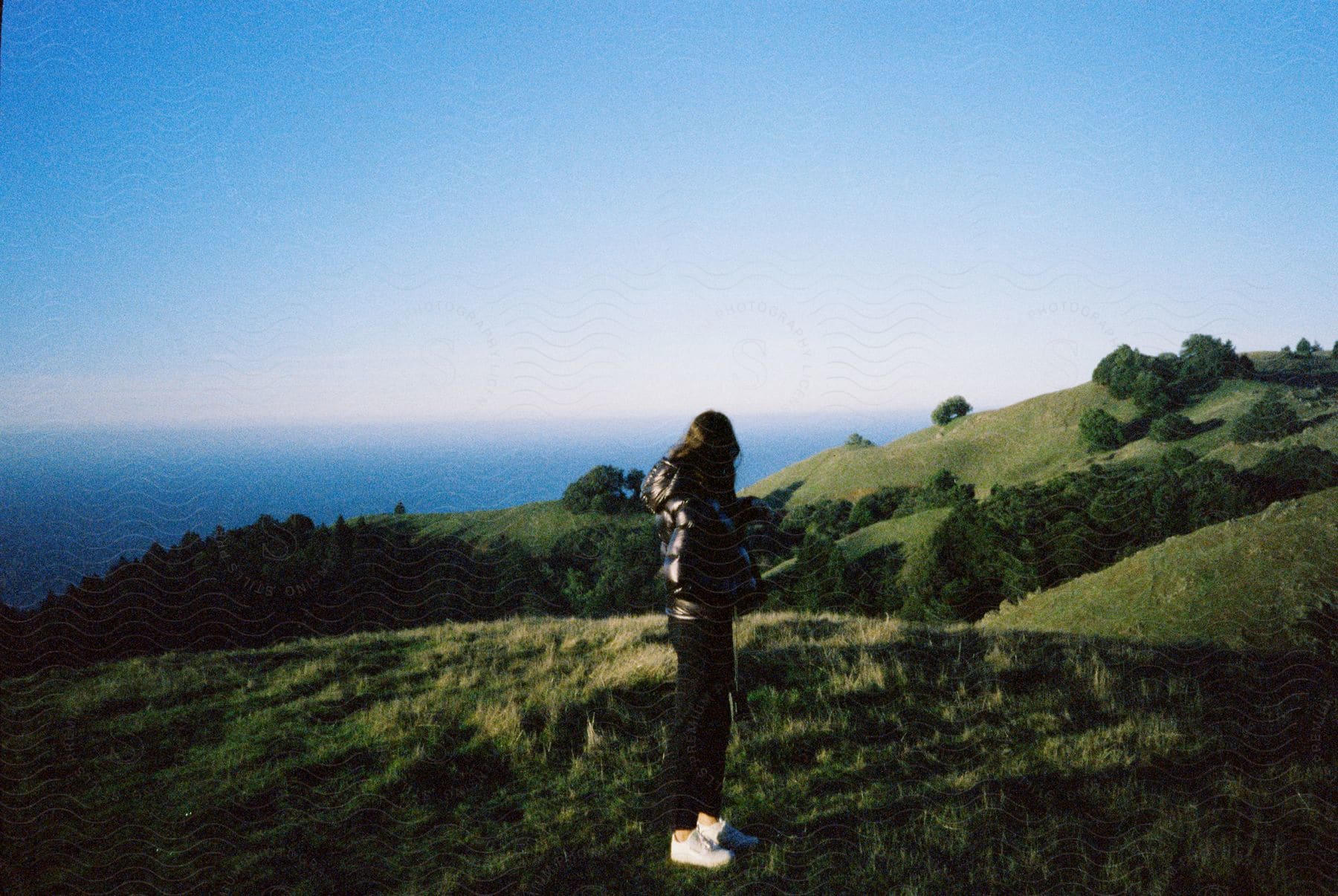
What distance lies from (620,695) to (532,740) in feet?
4.32

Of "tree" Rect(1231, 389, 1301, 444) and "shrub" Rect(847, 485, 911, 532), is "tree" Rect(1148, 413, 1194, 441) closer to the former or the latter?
"tree" Rect(1231, 389, 1301, 444)

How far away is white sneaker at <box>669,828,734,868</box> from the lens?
4.16m

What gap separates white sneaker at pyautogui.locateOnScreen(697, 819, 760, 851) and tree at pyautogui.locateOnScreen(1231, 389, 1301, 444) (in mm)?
49201

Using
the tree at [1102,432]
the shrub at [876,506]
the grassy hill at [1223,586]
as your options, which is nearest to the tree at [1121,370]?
the tree at [1102,432]

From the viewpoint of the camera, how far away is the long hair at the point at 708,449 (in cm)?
423

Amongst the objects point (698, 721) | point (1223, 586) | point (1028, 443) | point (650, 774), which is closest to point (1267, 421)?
point (1028, 443)

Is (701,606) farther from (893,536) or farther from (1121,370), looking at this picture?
(1121,370)

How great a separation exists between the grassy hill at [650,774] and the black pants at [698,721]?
0.42 m

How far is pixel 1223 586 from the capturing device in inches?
501

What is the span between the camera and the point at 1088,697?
7203mm

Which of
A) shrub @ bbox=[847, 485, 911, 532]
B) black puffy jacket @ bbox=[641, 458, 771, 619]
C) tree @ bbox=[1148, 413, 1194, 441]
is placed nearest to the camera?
black puffy jacket @ bbox=[641, 458, 771, 619]

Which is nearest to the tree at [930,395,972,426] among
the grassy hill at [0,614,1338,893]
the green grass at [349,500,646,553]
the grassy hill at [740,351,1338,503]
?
the grassy hill at [740,351,1338,503]

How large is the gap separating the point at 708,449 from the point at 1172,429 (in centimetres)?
6019

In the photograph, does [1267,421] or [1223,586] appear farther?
[1267,421]
